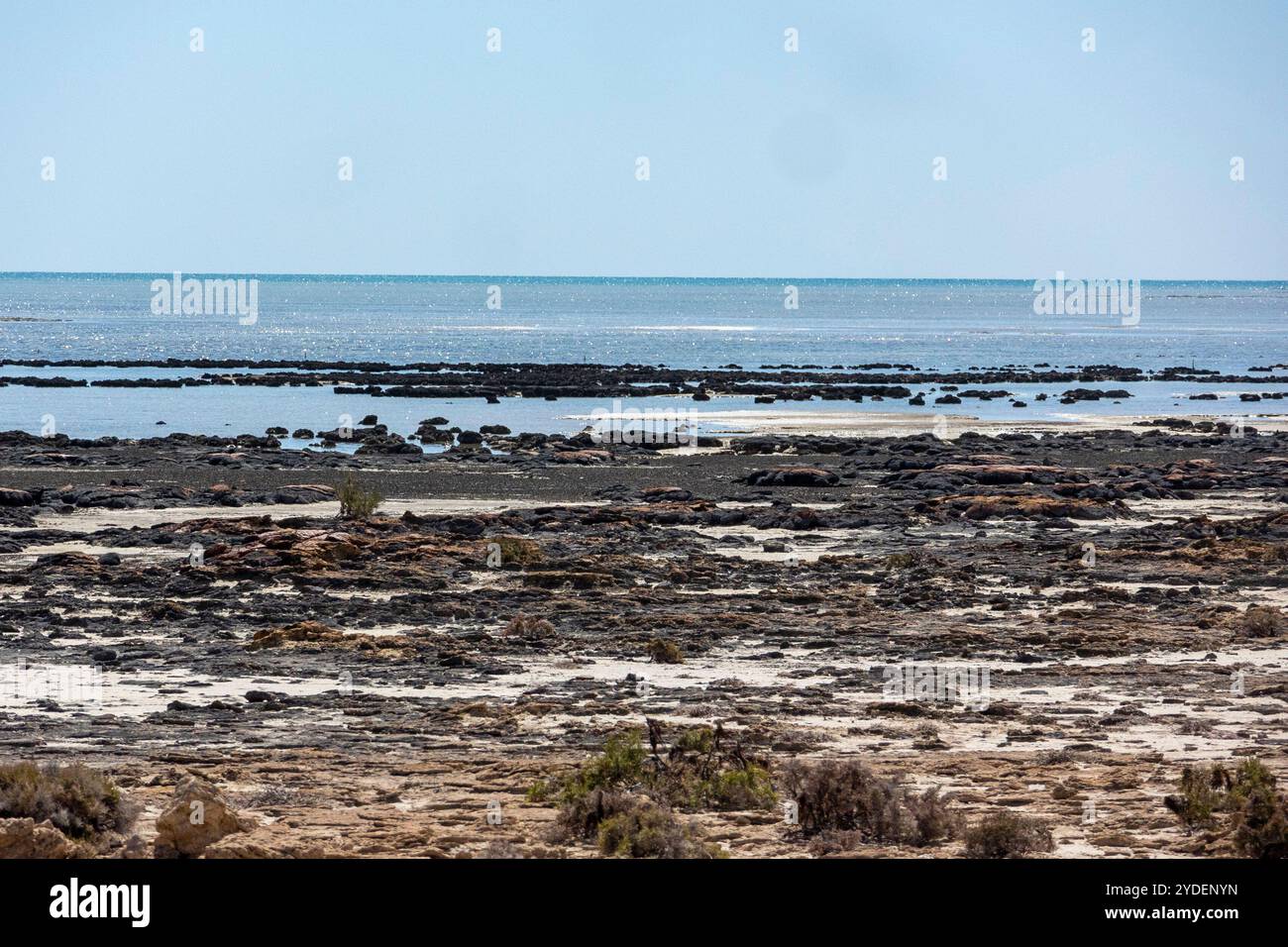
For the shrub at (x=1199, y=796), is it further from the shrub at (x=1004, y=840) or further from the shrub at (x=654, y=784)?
the shrub at (x=654, y=784)

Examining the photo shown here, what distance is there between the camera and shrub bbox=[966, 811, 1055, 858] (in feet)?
31.0

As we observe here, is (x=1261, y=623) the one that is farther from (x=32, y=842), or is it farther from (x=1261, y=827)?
(x=32, y=842)

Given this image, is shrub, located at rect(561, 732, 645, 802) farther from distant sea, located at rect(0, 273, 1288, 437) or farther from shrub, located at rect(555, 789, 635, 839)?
distant sea, located at rect(0, 273, 1288, 437)

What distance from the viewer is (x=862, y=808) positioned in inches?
407

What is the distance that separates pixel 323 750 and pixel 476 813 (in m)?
2.51

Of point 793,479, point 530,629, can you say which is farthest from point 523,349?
point 530,629

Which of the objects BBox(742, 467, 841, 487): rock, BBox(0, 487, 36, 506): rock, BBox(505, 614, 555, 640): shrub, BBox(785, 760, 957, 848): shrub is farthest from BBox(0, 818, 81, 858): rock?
BBox(742, 467, 841, 487): rock

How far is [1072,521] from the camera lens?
31.1 metres

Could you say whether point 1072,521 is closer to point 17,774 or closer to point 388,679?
point 388,679

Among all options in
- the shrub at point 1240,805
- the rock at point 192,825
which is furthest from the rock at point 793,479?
the rock at point 192,825

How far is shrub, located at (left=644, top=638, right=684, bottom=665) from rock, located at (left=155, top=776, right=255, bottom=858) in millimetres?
7713

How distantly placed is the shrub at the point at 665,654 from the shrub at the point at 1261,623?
6660 mm

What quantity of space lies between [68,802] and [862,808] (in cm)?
489

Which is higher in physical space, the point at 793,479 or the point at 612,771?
the point at 793,479
